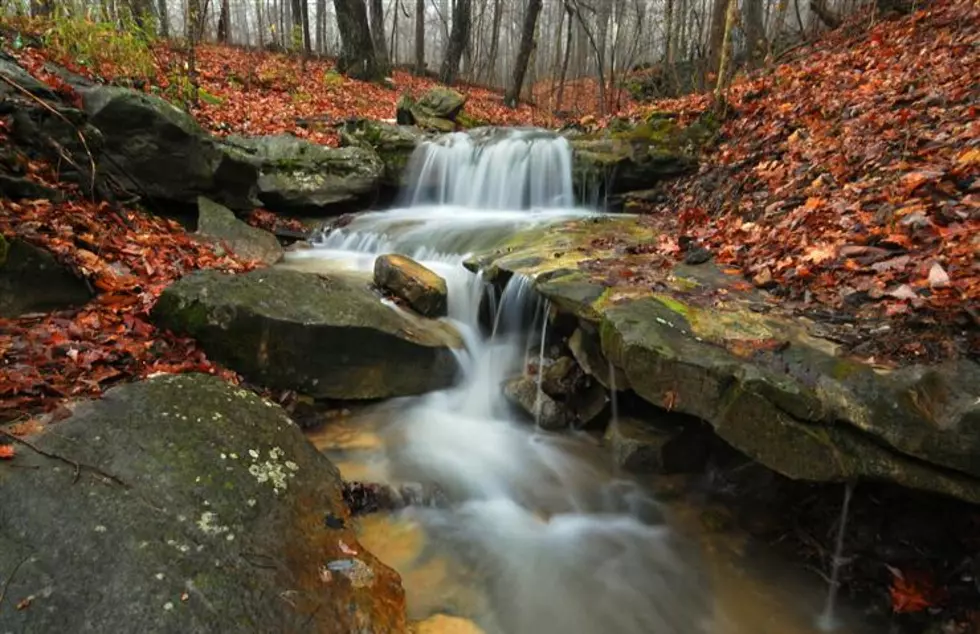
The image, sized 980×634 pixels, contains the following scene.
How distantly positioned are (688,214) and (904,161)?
2.50 meters

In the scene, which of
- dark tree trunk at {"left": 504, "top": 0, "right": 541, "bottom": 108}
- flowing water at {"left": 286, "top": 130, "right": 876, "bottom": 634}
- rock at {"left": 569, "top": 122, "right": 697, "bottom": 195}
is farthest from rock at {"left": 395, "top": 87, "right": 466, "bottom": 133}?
flowing water at {"left": 286, "top": 130, "right": 876, "bottom": 634}

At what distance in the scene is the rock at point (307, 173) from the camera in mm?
8922

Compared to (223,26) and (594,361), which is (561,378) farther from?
(223,26)

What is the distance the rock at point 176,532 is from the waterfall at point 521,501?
3.37ft

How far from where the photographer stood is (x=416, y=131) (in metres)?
11.7

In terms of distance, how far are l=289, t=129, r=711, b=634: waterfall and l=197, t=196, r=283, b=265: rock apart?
1.39ft

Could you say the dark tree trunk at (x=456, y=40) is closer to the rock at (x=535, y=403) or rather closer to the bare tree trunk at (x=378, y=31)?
the bare tree trunk at (x=378, y=31)

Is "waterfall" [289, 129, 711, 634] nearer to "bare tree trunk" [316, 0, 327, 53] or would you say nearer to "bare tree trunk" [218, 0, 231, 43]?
"bare tree trunk" [218, 0, 231, 43]

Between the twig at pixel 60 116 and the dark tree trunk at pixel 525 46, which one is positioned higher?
the dark tree trunk at pixel 525 46

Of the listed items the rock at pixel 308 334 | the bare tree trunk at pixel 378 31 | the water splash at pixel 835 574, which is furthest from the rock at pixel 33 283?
the bare tree trunk at pixel 378 31

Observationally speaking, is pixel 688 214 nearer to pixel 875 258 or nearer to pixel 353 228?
pixel 875 258

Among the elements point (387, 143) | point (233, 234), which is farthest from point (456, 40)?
point (233, 234)

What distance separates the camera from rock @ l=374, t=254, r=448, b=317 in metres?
6.16

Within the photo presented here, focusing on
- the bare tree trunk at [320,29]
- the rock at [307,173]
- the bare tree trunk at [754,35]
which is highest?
the bare tree trunk at [320,29]
